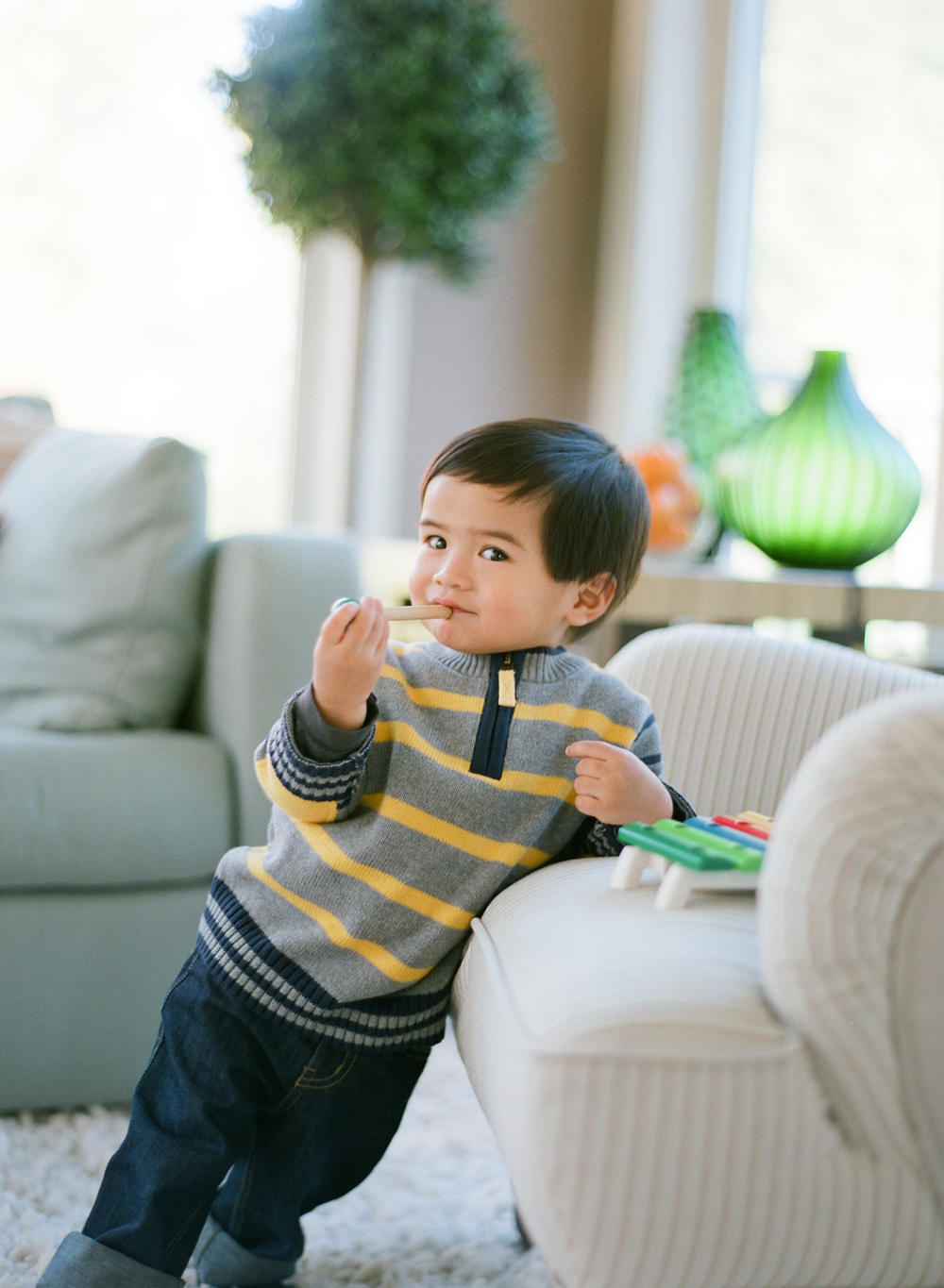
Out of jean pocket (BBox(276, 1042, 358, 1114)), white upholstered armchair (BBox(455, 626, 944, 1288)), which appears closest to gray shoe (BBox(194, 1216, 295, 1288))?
jean pocket (BBox(276, 1042, 358, 1114))

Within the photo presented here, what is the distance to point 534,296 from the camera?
277 centimetres

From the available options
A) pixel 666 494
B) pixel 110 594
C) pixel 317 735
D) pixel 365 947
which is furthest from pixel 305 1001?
pixel 666 494

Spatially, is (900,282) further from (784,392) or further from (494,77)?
(494,77)

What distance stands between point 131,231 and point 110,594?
1566mm

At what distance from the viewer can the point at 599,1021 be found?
595 mm

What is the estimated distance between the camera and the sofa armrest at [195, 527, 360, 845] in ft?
4.41

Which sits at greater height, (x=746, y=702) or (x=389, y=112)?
(x=389, y=112)

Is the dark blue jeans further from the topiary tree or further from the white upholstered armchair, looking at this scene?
the topiary tree

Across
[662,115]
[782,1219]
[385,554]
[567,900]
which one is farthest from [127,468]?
[662,115]

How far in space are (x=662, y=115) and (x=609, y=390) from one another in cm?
58

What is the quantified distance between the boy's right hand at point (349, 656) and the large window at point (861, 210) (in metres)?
1.85

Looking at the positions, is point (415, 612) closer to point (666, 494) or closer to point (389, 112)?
point (666, 494)

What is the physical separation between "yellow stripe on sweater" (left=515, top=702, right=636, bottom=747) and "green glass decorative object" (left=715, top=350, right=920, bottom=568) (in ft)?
2.69

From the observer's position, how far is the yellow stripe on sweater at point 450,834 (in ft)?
2.84
